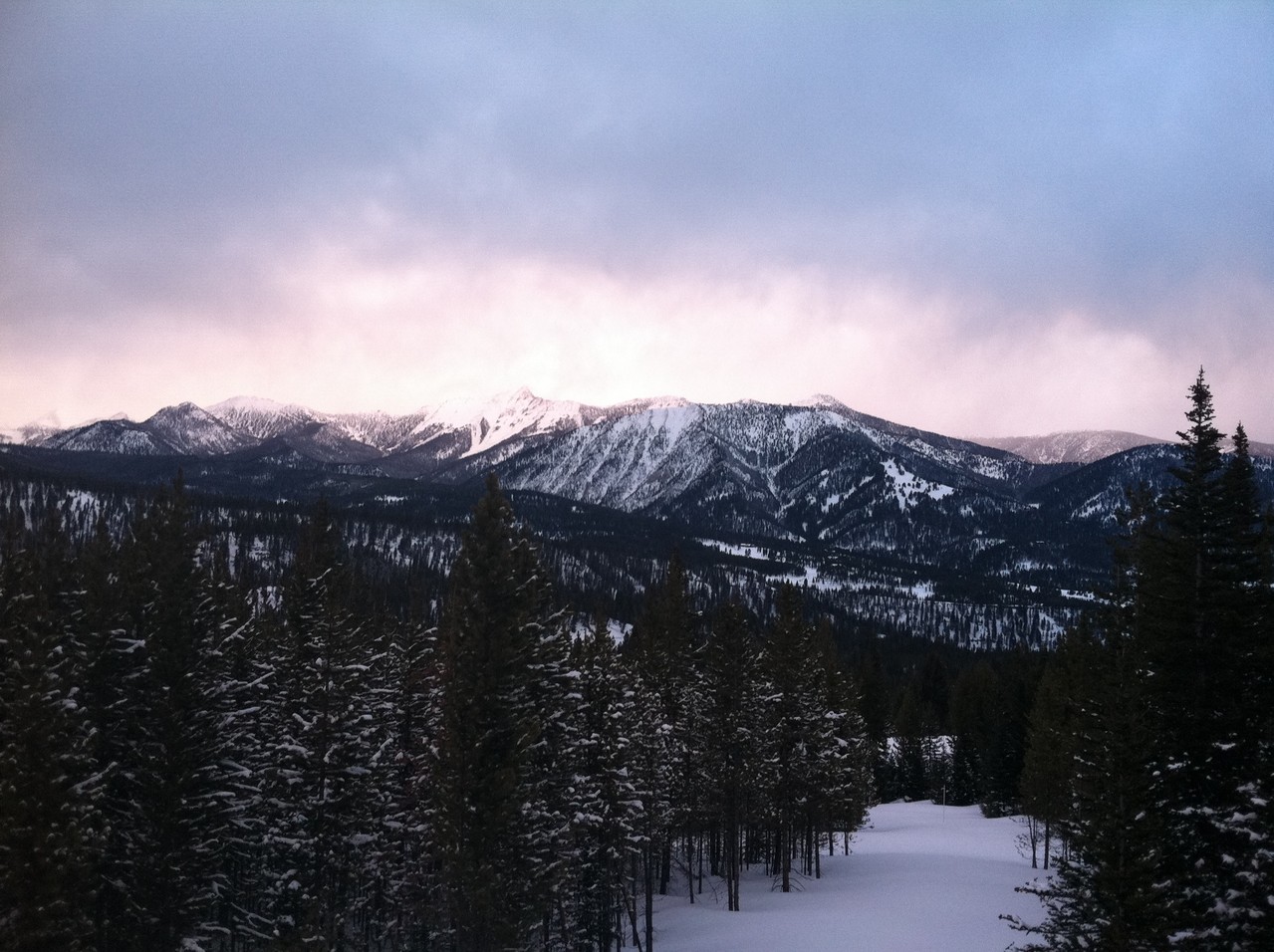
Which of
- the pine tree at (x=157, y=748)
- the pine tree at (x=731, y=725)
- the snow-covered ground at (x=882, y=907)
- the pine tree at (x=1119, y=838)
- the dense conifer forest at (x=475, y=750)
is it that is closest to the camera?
the pine tree at (x=1119, y=838)

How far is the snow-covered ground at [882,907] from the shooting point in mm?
33125

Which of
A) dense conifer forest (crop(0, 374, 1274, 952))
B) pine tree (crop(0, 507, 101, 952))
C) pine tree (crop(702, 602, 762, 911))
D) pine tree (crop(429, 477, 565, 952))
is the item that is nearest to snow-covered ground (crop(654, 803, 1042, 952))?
dense conifer forest (crop(0, 374, 1274, 952))

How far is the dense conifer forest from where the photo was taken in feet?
64.8

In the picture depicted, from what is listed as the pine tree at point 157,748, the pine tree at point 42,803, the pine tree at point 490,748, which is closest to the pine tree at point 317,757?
the pine tree at point 157,748

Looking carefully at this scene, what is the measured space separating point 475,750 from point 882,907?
24057 mm

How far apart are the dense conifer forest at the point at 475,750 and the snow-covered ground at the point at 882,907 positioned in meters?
2.21

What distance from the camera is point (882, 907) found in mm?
38219

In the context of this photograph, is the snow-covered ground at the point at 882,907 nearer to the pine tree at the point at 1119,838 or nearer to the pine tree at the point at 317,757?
the pine tree at the point at 1119,838

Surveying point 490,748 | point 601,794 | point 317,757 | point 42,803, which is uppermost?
point 42,803

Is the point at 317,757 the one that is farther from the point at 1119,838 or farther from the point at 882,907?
the point at 882,907

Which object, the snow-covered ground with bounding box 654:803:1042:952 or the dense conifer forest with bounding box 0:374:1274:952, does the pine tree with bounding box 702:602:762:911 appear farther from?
the snow-covered ground with bounding box 654:803:1042:952

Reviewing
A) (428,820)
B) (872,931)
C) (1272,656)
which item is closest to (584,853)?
(428,820)

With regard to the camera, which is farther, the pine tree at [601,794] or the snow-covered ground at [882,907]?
the pine tree at [601,794]

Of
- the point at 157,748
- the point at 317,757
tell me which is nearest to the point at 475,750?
the point at 317,757
